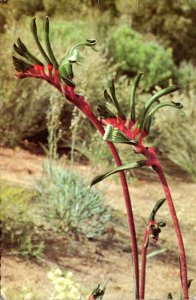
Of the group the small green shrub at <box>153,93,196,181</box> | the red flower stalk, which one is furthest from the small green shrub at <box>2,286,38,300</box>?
the small green shrub at <box>153,93,196,181</box>

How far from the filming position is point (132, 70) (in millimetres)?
4531

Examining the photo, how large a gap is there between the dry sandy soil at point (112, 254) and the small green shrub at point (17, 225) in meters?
0.05

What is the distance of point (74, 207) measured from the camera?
240 cm

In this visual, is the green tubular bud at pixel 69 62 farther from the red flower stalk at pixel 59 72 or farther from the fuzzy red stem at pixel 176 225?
the fuzzy red stem at pixel 176 225

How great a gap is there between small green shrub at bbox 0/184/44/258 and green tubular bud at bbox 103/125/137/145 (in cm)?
114

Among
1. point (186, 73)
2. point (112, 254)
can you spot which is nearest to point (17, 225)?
point (112, 254)

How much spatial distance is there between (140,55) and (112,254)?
2464 mm

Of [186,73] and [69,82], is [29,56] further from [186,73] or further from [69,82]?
[186,73]

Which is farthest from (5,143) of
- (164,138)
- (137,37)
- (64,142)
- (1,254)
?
(137,37)

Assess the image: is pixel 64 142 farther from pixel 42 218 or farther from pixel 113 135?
pixel 113 135

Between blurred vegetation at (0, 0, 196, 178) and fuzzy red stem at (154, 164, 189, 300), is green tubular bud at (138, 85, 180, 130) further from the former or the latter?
blurred vegetation at (0, 0, 196, 178)

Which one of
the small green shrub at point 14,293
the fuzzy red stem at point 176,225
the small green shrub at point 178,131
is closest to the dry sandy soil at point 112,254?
the small green shrub at point 14,293

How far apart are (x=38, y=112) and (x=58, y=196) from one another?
800mm

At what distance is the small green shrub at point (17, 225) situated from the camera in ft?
7.41
